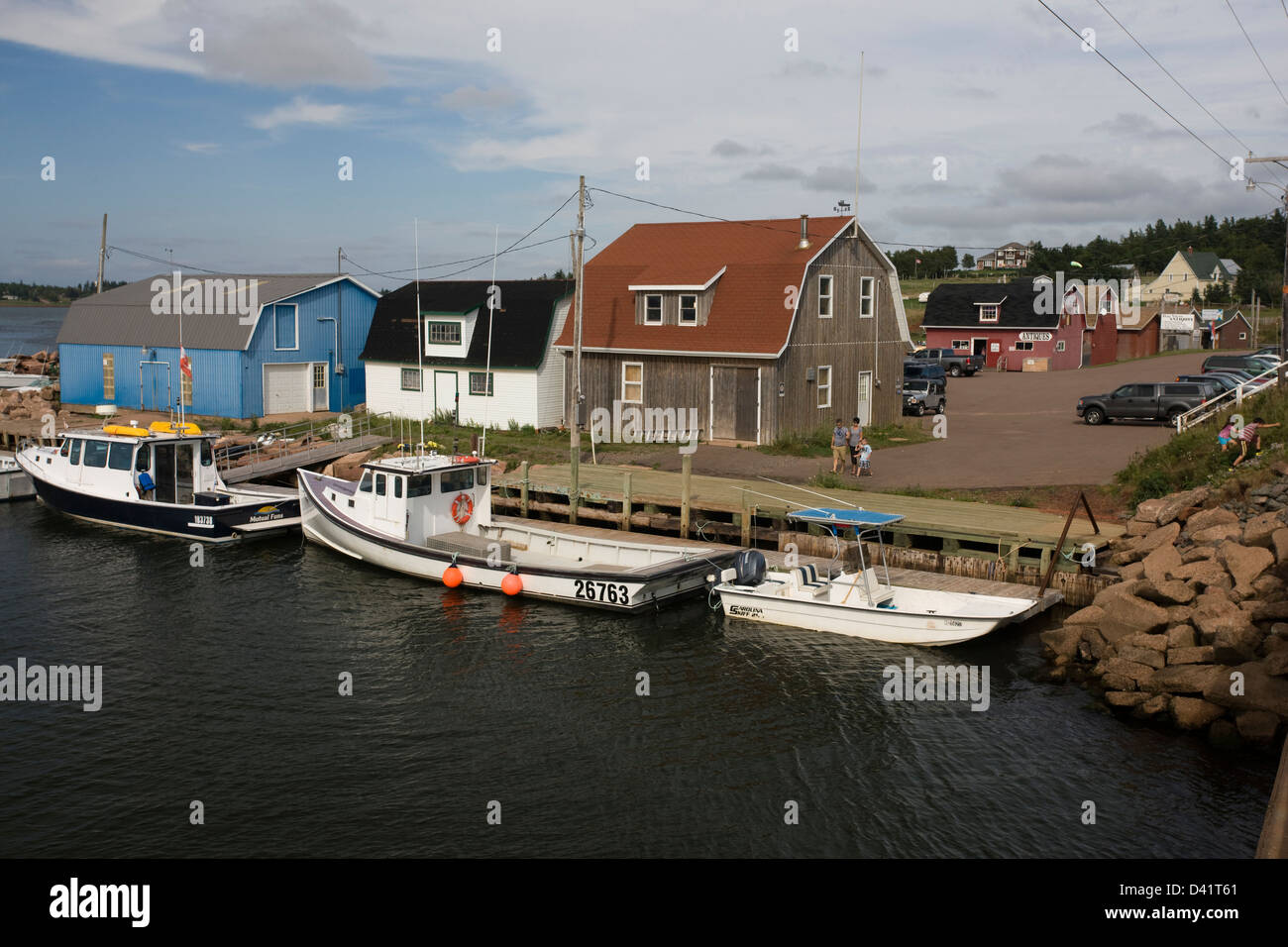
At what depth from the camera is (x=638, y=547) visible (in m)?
25.2

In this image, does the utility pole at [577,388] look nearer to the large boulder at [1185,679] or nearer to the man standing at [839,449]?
the man standing at [839,449]

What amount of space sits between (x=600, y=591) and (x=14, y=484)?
987 inches

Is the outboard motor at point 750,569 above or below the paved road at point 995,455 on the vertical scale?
below

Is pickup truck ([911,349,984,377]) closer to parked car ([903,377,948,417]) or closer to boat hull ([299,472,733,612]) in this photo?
parked car ([903,377,948,417])

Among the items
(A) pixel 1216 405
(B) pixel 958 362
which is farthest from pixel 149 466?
(B) pixel 958 362

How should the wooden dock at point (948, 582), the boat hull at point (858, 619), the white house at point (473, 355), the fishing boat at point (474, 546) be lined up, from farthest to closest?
1. the white house at point (473, 355)
2. the fishing boat at point (474, 546)
3. the wooden dock at point (948, 582)
4. the boat hull at point (858, 619)

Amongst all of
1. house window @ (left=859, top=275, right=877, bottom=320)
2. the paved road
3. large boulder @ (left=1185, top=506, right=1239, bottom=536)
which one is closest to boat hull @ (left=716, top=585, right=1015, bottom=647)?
large boulder @ (left=1185, top=506, right=1239, bottom=536)

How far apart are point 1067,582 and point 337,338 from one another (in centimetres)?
3560

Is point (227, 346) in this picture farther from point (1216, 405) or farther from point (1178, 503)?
point (1216, 405)

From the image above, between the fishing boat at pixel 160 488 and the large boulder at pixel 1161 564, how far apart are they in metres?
22.3

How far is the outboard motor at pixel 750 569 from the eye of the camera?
22891mm

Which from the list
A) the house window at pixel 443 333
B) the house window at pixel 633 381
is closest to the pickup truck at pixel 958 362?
the house window at pixel 633 381

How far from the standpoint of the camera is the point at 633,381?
127 feet
